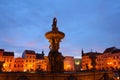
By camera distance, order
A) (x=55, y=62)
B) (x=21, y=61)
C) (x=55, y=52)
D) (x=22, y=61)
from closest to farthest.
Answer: (x=55, y=62)
(x=55, y=52)
(x=21, y=61)
(x=22, y=61)

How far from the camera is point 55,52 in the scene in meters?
22.0

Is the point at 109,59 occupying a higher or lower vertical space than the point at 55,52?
higher

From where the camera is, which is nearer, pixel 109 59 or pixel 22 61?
pixel 109 59

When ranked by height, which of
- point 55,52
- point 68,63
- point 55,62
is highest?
point 68,63

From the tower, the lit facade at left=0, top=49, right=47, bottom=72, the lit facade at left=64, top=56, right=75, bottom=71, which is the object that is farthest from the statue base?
the lit facade at left=64, top=56, right=75, bottom=71


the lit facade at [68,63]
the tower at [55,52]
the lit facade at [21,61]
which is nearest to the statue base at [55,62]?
the tower at [55,52]

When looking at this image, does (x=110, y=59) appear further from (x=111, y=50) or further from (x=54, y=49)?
(x=54, y=49)

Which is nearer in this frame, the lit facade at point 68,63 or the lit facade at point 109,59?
the lit facade at point 109,59

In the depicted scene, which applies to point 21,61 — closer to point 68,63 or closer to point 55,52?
point 68,63

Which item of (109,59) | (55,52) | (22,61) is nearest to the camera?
(55,52)

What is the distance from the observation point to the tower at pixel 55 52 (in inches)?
837

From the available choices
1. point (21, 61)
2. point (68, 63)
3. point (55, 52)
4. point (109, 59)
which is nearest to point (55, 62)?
point (55, 52)

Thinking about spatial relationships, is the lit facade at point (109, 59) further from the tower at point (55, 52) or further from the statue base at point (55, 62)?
the statue base at point (55, 62)

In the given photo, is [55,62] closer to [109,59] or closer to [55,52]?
[55,52]
